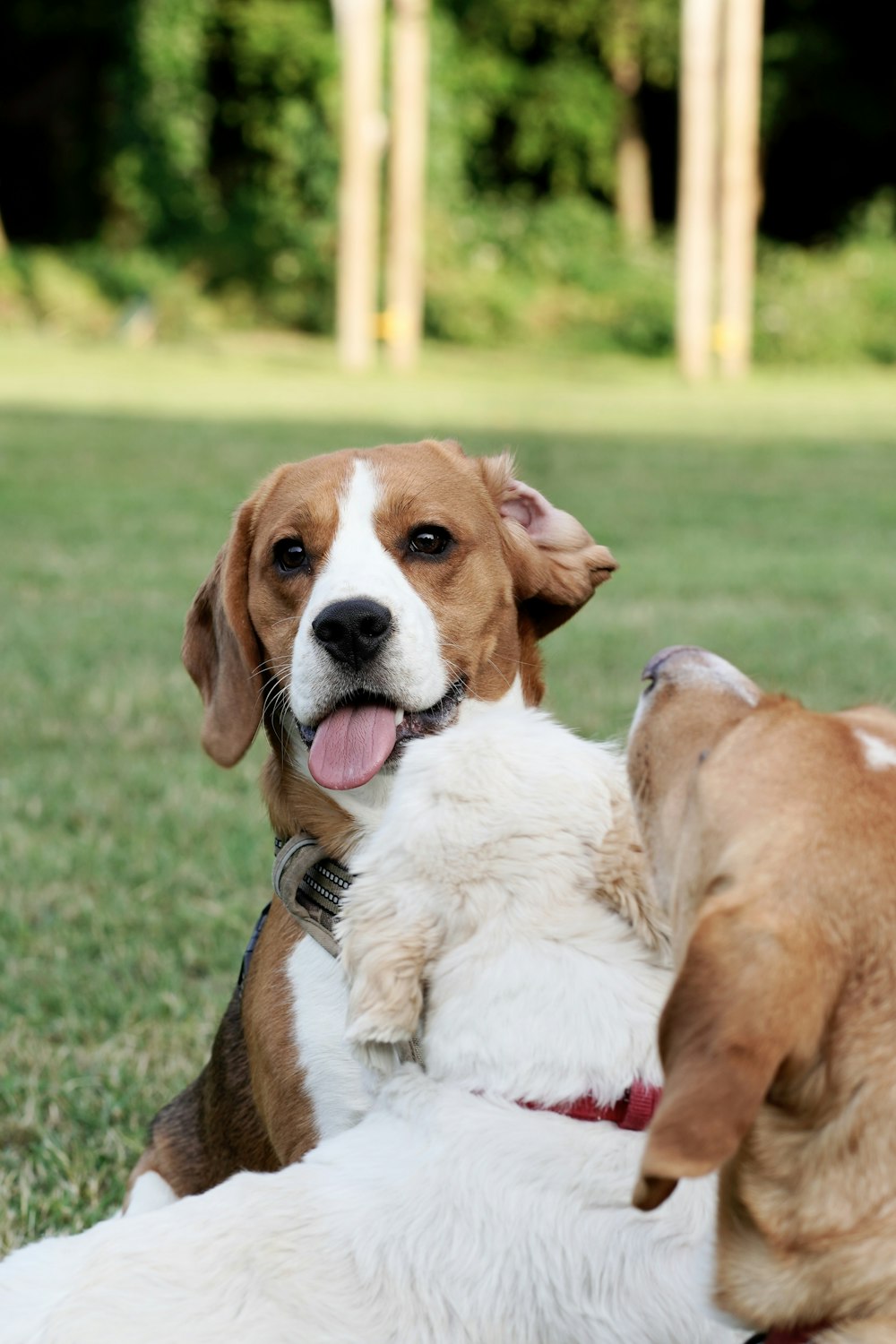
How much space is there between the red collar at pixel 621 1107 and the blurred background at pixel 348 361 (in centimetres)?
147

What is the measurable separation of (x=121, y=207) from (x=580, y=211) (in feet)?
33.3

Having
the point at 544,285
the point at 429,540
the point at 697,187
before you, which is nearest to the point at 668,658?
the point at 429,540

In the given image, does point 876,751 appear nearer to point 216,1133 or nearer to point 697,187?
point 216,1133

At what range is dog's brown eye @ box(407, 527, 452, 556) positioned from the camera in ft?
12.8

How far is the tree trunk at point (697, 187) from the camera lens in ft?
82.6

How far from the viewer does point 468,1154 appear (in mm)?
2412

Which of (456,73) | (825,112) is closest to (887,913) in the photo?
(456,73)

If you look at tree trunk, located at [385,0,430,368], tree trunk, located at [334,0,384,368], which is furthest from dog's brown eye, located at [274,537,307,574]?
tree trunk, located at [385,0,430,368]

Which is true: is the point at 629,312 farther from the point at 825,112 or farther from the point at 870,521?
the point at 870,521

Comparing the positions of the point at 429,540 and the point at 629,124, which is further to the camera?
the point at 629,124

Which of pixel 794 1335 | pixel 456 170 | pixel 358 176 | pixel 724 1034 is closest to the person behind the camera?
pixel 724 1034

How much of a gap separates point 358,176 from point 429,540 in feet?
71.8

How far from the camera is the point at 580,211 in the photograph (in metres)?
31.7

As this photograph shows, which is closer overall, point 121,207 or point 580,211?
Answer: point 580,211
